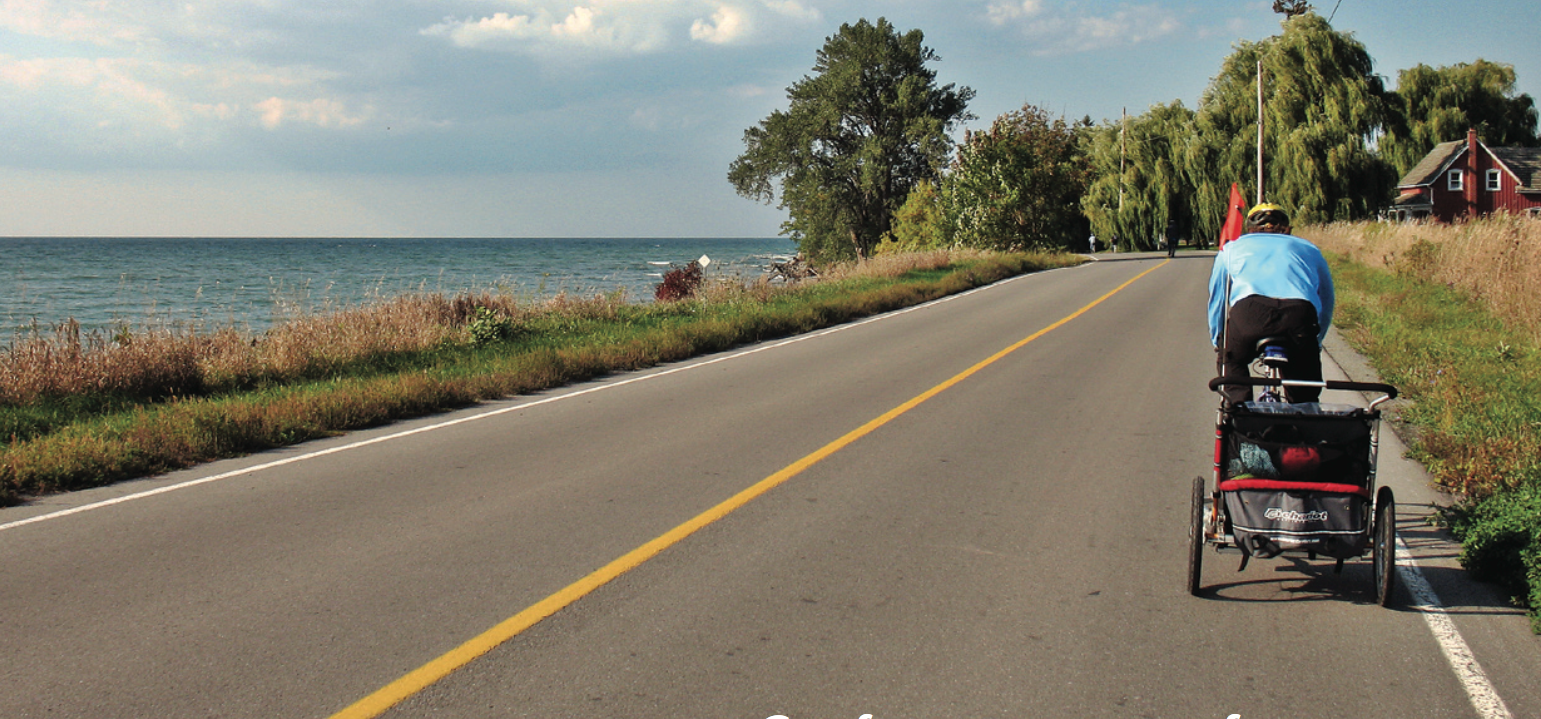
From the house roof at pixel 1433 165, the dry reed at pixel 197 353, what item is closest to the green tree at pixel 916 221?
the house roof at pixel 1433 165

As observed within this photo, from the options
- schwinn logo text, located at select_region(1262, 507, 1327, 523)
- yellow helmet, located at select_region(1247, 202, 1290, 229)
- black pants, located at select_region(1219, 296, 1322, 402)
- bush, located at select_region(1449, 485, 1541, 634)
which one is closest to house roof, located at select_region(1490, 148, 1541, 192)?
bush, located at select_region(1449, 485, 1541, 634)

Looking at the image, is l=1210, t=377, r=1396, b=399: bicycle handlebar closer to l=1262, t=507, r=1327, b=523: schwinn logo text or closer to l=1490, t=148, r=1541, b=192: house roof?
l=1262, t=507, r=1327, b=523: schwinn logo text

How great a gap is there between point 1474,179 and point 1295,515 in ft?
190

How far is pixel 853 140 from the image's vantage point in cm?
5944

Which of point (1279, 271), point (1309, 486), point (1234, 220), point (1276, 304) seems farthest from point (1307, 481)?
point (1234, 220)

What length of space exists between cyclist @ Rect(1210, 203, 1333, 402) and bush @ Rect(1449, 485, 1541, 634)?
3.65ft

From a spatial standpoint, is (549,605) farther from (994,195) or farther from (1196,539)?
(994,195)

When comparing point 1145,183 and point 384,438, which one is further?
point 1145,183

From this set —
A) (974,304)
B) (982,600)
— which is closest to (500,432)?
(982,600)

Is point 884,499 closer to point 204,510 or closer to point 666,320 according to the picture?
point 204,510

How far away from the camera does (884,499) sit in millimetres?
6641

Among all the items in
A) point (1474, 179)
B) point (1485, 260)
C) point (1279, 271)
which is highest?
point (1474, 179)

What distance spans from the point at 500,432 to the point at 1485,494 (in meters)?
7.53

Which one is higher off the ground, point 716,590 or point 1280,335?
point 1280,335
